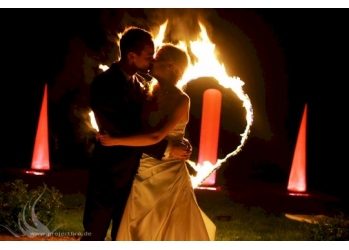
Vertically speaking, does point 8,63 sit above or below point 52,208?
above

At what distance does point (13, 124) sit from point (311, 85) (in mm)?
8735

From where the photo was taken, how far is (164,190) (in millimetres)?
4656

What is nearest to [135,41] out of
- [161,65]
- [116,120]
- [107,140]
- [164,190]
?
[161,65]

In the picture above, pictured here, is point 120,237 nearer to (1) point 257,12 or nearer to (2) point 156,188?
(2) point 156,188

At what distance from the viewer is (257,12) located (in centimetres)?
1118

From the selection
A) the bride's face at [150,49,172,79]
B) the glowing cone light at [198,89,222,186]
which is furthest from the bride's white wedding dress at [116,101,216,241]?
the glowing cone light at [198,89,222,186]

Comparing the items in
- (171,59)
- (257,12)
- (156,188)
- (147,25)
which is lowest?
(156,188)

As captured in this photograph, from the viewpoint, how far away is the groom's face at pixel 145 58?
4539 mm

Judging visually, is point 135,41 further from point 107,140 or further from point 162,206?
point 162,206

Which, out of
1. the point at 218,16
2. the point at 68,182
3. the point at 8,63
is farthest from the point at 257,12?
the point at 8,63

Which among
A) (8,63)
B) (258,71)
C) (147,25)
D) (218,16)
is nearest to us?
(147,25)

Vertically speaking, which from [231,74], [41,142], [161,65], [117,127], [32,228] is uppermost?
[231,74]

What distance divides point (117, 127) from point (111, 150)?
23 centimetres

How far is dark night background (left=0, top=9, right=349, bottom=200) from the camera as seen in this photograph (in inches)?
428
